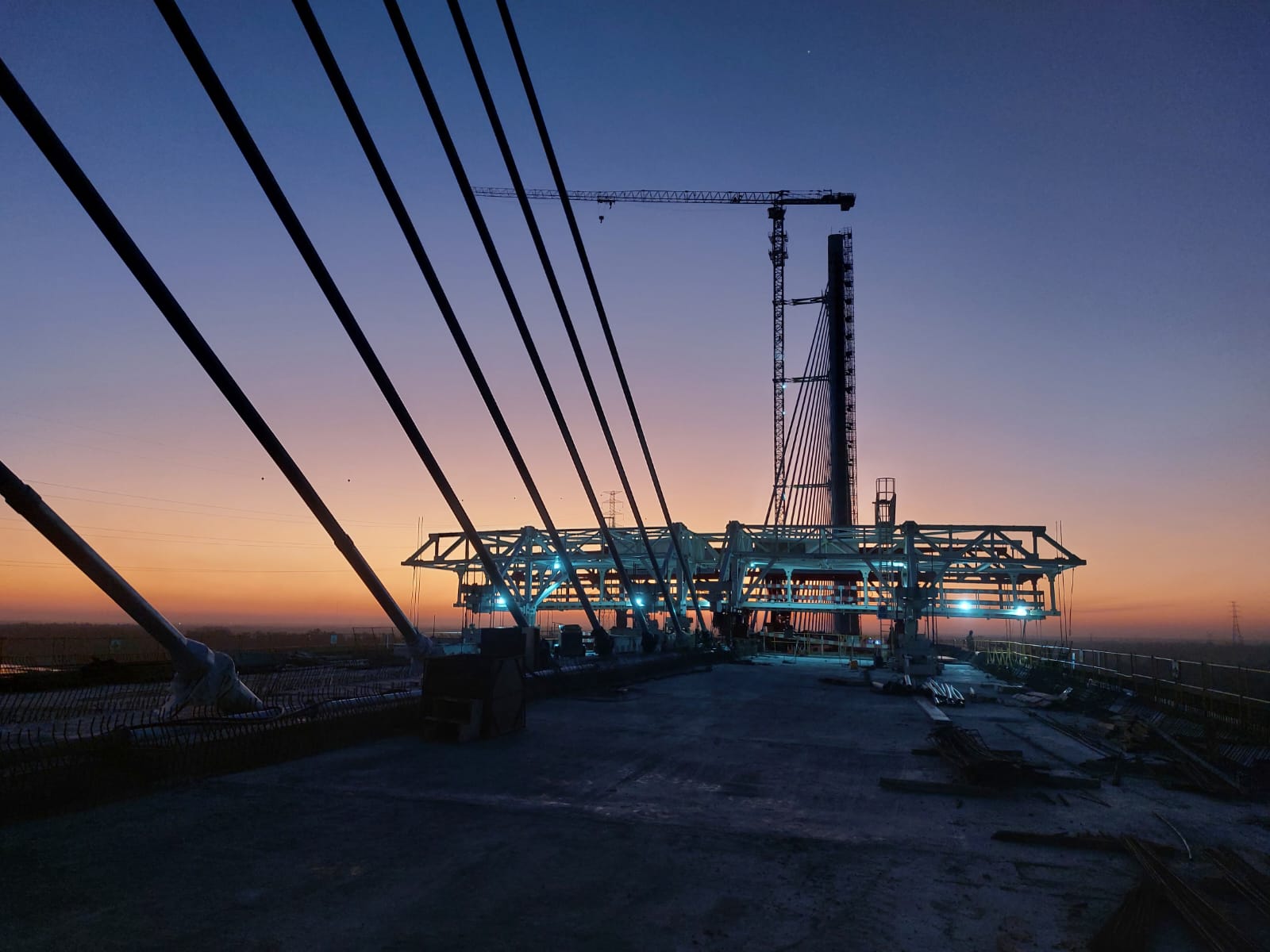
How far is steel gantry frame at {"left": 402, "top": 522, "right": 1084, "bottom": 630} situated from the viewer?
38875mm

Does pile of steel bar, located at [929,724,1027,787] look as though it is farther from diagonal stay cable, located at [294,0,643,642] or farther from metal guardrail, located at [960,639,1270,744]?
diagonal stay cable, located at [294,0,643,642]

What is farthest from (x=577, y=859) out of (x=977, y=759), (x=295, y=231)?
(x=295, y=231)

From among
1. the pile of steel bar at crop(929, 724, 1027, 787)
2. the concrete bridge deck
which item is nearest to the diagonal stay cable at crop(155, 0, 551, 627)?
the concrete bridge deck

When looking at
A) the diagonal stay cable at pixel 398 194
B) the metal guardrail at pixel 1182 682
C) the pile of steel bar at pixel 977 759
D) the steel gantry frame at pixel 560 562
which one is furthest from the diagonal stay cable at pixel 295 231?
the steel gantry frame at pixel 560 562

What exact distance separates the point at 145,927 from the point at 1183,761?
14.0m

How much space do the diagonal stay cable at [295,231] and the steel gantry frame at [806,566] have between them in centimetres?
2609

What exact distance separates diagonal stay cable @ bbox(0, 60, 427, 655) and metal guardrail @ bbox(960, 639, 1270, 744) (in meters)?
15.4

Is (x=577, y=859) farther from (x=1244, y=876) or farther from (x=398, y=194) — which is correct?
(x=398, y=194)

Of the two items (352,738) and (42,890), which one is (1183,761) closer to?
(352,738)

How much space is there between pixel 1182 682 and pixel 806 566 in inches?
1084

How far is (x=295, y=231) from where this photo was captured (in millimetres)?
13133

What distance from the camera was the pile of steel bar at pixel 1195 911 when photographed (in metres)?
5.40

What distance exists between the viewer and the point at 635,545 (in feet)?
152

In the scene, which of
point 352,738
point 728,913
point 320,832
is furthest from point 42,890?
point 352,738
